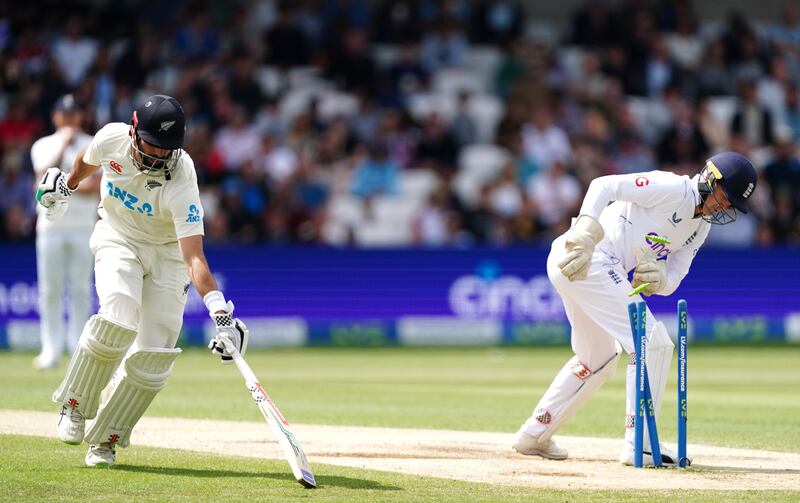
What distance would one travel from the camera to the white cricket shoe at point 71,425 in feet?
21.4

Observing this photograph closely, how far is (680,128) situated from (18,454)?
1450cm

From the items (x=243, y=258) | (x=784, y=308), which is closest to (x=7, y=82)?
(x=243, y=258)

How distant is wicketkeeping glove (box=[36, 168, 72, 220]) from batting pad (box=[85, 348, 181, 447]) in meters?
1.02

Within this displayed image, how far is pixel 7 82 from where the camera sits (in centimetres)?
1842

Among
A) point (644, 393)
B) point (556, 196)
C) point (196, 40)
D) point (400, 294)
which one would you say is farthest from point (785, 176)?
point (644, 393)

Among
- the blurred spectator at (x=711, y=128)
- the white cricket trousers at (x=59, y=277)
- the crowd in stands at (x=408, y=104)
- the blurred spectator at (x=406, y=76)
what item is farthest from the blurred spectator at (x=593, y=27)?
the white cricket trousers at (x=59, y=277)

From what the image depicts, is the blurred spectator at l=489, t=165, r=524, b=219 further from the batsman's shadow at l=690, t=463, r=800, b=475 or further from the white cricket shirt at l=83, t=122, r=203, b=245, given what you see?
the white cricket shirt at l=83, t=122, r=203, b=245

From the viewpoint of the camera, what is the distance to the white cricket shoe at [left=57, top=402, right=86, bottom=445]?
6.52 metres

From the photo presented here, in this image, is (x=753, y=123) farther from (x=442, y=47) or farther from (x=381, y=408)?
(x=381, y=408)

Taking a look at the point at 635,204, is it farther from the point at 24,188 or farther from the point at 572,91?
the point at 572,91

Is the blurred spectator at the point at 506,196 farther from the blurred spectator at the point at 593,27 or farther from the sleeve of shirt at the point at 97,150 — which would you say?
the sleeve of shirt at the point at 97,150

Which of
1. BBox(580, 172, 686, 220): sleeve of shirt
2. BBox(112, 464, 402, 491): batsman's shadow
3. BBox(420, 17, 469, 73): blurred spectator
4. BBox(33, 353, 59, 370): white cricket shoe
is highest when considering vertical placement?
BBox(420, 17, 469, 73): blurred spectator

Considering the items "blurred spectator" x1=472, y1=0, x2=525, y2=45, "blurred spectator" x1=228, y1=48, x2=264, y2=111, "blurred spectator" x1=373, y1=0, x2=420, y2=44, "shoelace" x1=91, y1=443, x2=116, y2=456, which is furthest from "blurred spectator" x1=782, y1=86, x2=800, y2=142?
"shoelace" x1=91, y1=443, x2=116, y2=456

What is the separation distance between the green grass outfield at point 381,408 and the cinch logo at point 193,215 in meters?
1.20
